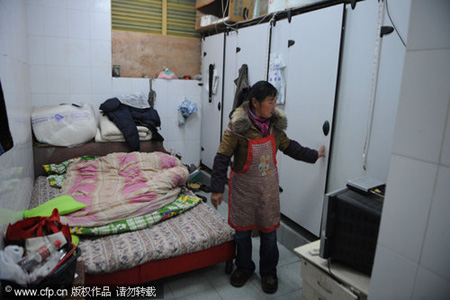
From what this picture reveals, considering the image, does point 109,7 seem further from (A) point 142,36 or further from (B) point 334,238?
(B) point 334,238

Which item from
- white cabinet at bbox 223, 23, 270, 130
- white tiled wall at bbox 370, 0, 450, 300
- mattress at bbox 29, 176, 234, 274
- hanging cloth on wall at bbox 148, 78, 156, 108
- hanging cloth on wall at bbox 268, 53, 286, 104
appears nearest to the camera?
white tiled wall at bbox 370, 0, 450, 300

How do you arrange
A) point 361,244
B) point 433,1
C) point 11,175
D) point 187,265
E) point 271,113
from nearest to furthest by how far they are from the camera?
1. point 433,1
2. point 361,244
3. point 11,175
4. point 271,113
5. point 187,265

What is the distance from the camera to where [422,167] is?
0.86 meters

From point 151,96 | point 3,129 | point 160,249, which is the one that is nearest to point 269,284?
point 160,249

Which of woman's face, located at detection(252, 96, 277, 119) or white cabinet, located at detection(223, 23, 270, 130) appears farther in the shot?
white cabinet, located at detection(223, 23, 270, 130)

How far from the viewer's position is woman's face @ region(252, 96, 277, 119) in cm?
193

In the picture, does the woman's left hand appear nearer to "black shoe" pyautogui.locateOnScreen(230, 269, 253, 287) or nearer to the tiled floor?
the tiled floor

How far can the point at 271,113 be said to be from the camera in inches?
79.0

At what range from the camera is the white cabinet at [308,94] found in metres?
2.25

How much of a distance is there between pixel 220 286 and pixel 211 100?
2.49 meters

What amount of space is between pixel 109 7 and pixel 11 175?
2655 millimetres

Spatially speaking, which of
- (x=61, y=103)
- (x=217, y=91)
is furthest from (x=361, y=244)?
(x=61, y=103)

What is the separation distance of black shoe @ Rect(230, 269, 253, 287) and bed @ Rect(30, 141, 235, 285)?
96 millimetres

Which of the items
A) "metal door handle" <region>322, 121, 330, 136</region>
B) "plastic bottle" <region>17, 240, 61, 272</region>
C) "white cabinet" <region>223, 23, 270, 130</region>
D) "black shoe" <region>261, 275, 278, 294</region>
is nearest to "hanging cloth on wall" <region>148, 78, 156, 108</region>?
"white cabinet" <region>223, 23, 270, 130</region>
